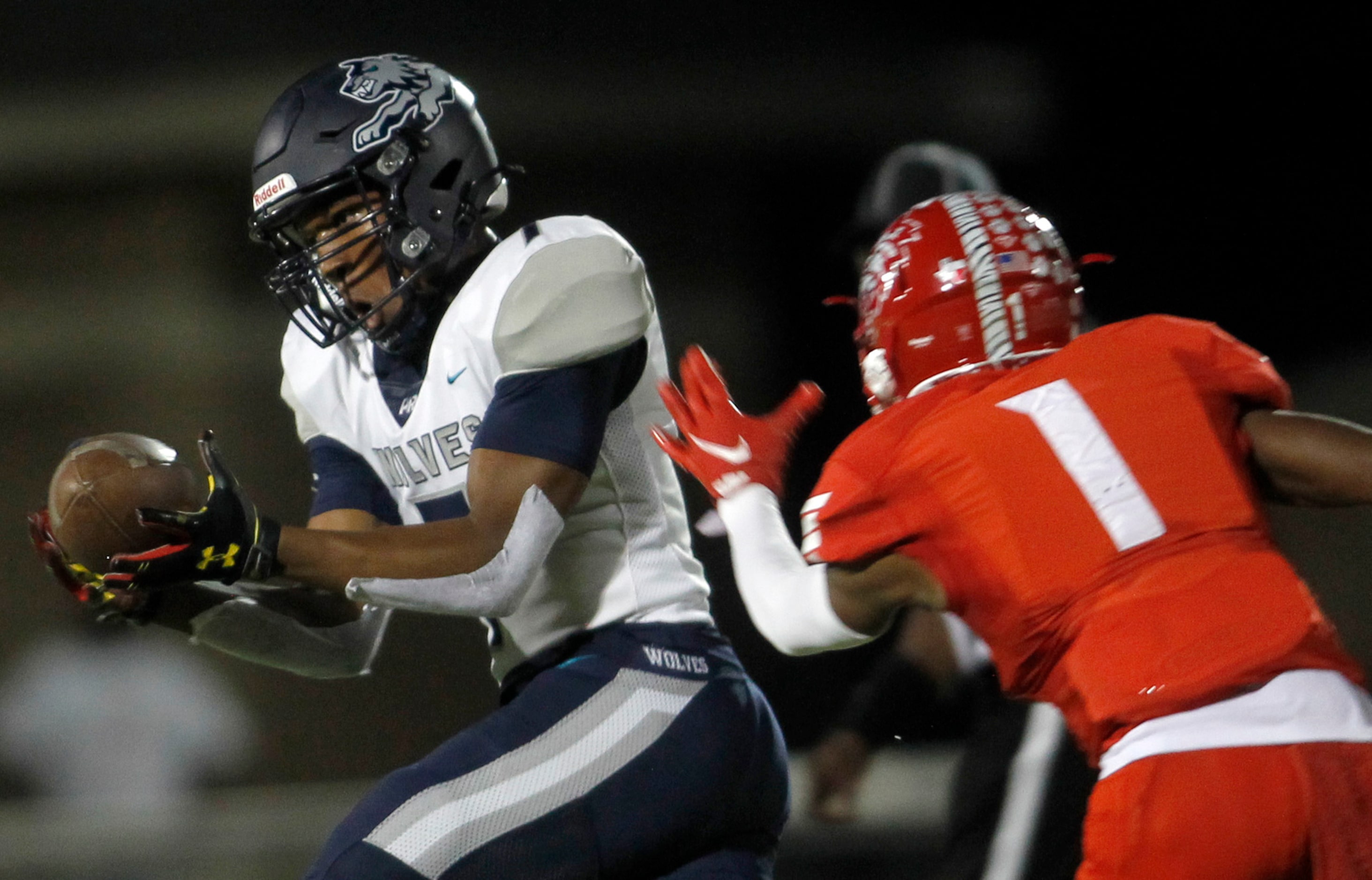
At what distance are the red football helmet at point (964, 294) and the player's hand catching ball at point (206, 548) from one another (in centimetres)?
76

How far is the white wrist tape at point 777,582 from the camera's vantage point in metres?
1.52

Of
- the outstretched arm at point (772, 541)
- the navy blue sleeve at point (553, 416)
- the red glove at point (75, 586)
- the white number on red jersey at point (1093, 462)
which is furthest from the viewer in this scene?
the red glove at point (75, 586)

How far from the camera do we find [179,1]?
4660 mm

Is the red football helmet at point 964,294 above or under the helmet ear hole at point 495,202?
under

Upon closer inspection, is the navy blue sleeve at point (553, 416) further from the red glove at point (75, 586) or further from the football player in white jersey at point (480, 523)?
the red glove at point (75, 586)

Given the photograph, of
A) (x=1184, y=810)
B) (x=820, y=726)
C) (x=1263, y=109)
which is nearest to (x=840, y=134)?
(x=1263, y=109)

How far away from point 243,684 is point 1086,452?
358 centimetres

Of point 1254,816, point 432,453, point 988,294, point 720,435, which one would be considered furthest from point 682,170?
point 1254,816

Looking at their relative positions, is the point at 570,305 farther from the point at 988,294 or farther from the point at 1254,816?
the point at 1254,816

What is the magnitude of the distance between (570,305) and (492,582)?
1.15ft

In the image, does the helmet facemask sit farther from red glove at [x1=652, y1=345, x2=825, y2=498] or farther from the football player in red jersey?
the football player in red jersey

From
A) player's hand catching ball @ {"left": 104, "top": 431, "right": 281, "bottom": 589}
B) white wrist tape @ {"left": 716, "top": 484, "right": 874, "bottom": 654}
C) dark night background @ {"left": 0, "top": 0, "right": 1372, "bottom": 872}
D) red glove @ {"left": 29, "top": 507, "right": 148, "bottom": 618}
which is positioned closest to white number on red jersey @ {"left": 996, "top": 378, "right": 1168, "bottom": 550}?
white wrist tape @ {"left": 716, "top": 484, "right": 874, "bottom": 654}

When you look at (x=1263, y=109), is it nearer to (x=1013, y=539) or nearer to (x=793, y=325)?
(x=793, y=325)

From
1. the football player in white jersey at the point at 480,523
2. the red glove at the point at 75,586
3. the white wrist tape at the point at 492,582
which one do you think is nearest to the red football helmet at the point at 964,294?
the football player in white jersey at the point at 480,523
